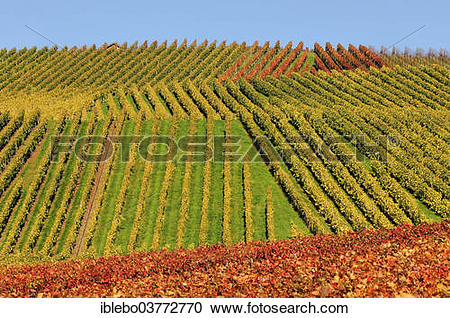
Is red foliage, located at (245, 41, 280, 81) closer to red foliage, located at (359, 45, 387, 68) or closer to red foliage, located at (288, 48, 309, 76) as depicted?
red foliage, located at (288, 48, 309, 76)

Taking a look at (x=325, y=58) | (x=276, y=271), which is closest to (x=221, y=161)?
(x=276, y=271)

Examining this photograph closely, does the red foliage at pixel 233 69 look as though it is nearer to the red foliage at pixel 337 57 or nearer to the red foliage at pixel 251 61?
the red foliage at pixel 251 61

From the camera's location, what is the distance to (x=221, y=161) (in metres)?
40.1

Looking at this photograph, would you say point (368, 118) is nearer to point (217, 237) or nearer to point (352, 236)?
point (217, 237)

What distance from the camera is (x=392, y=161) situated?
40062 millimetres

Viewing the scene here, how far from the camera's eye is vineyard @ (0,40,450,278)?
3194cm

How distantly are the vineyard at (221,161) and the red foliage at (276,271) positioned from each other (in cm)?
366

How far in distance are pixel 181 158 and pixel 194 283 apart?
1048 inches

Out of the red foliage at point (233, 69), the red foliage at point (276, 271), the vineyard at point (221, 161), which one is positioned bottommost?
the red foliage at point (276, 271)

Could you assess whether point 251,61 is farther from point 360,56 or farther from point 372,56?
point 372,56

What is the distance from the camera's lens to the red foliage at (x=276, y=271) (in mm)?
13266

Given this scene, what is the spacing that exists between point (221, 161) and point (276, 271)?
25.2 metres

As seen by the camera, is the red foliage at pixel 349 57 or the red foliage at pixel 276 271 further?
the red foliage at pixel 349 57

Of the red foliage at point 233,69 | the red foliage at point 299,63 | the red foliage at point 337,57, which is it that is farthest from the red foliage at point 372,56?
the red foliage at point 233,69
